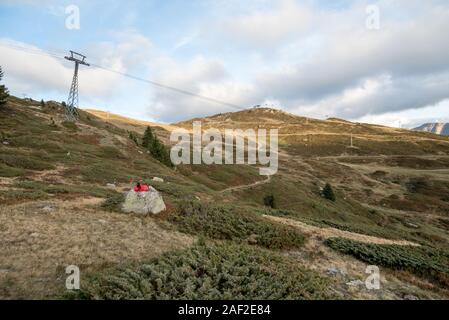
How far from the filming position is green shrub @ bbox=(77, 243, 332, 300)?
10.6 metres

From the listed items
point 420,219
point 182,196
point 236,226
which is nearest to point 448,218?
point 420,219

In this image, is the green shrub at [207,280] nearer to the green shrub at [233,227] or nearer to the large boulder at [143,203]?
the green shrub at [233,227]

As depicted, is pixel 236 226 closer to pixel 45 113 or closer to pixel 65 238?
pixel 65 238

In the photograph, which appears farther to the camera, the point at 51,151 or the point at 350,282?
the point at 51,151

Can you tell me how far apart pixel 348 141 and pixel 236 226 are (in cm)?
18262

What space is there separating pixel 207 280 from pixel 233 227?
9307mm

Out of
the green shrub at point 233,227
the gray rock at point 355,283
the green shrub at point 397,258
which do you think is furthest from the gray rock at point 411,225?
the gray rock at point 355,283

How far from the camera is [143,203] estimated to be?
71.0ft

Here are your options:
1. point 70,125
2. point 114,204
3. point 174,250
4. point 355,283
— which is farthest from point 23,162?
point 355,283

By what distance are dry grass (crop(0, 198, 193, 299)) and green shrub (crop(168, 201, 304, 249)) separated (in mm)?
1711

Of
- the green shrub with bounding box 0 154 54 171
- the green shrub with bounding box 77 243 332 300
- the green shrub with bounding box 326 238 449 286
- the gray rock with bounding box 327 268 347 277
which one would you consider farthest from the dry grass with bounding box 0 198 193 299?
the green shrub with bounding box 0 154 54 171

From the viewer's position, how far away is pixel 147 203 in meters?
21.7

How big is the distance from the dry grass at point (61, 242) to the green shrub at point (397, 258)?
29.0 ft
